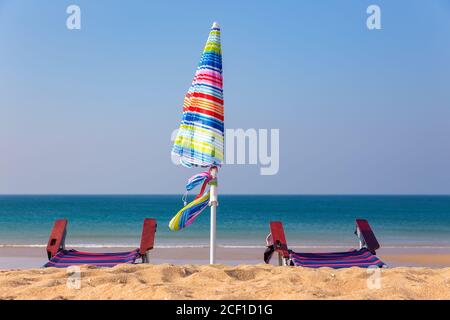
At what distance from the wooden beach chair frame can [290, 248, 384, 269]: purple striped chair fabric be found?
1.69 metres

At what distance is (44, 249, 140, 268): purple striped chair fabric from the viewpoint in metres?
7.26

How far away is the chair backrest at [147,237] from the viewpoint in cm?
766

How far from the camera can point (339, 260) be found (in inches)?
298

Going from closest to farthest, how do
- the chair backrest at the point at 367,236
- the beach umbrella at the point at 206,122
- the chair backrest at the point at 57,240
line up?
the beach umbrella at the point at 206,122
the chair backrest at the point at 57,240
the chair backrest at the point at 367,236

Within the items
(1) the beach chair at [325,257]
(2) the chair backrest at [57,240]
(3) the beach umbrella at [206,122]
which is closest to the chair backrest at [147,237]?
(3) the beach umbrella at [206,122]

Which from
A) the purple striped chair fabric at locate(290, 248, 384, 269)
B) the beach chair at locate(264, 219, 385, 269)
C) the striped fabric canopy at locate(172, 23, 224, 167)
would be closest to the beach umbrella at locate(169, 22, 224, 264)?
the striped fabric canopy at locate(172, 23, 224, 167)

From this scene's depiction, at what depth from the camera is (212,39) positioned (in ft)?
23.2

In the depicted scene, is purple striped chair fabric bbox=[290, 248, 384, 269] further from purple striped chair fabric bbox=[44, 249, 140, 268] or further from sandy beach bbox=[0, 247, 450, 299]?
purple striped chair fabric bbox=[44, 249, 140, 268]

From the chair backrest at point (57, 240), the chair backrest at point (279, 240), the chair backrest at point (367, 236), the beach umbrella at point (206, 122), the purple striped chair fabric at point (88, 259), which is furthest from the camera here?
the chair backrest at point (367, 236)

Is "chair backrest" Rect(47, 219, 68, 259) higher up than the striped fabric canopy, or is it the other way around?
the striped fabric canopy

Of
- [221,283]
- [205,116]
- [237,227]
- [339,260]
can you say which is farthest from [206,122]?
[237,227]

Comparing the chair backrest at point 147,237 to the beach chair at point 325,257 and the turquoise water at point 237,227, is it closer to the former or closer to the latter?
the beach chair at point 325,257

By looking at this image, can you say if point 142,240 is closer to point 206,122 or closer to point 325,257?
point 206,122
